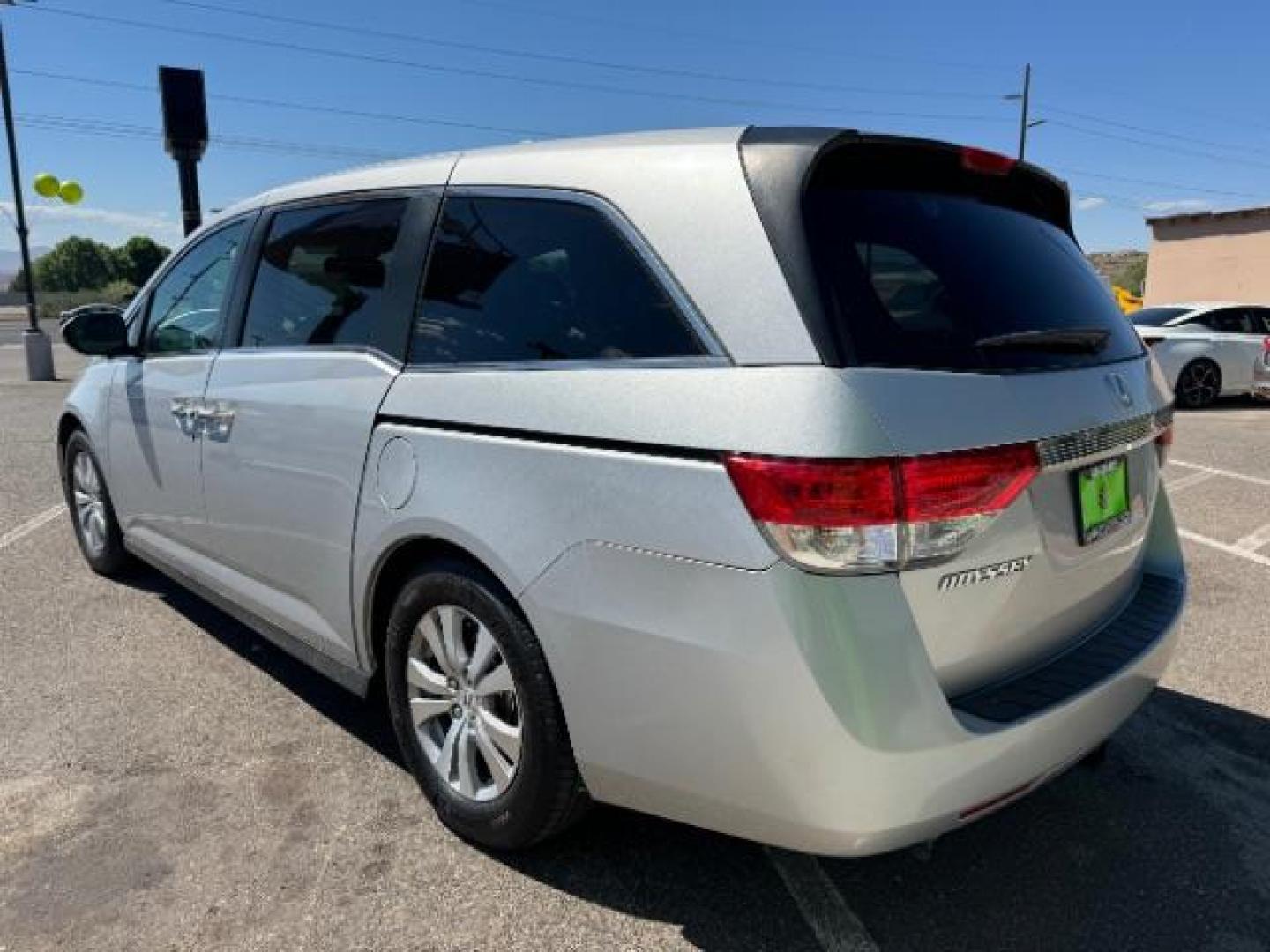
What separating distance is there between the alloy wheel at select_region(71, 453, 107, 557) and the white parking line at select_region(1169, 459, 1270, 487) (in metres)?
7.89

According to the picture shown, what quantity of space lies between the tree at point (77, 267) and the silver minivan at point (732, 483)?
10362 cm

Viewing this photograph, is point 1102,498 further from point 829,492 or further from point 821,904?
point 821,904

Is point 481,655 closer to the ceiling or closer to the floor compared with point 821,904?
closer to the ceiling

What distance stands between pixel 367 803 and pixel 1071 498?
2082 mm

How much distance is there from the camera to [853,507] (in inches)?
72.8

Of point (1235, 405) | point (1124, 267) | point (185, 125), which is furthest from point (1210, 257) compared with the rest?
point (1124, 267)

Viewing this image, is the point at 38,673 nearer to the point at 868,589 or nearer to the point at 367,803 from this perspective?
the point at 367,803

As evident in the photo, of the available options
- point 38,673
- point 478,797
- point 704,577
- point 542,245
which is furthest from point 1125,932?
point 38,673

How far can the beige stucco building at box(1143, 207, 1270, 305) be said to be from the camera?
1102 inches

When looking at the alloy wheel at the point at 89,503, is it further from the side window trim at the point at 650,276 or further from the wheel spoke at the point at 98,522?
the side window trim at the point at 650,276

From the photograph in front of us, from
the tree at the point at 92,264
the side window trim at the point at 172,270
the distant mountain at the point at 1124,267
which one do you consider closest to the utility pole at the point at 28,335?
the side window trim at the point at 172,270

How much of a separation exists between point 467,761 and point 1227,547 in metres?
4.95

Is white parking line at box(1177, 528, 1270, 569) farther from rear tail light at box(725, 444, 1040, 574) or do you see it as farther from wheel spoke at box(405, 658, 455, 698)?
wheel spoke at box(405, 658, 455, 698)

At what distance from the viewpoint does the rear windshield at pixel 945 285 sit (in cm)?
199
